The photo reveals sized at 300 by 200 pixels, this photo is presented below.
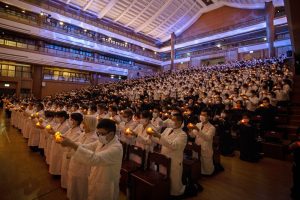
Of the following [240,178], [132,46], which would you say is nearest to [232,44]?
[132,46]

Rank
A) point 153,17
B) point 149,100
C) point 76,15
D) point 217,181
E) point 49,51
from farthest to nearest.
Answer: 1. point 153,17
2. point 76,15
3. point 49,51
4. point 149,100
5. point 217,181

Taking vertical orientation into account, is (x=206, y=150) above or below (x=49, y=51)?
below

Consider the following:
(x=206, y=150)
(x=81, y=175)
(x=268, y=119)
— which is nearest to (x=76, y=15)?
(x=268, y=119)

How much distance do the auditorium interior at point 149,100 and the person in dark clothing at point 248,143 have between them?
4cm

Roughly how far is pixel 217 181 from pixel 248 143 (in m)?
2.05

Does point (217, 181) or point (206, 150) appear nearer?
point (217, 181)

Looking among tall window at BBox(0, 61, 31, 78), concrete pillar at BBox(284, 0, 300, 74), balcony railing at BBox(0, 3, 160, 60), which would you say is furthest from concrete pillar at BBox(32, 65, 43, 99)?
concrete pillar at BBox(284, 0, 300, 74)

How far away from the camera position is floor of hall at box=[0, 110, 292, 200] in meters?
3.59

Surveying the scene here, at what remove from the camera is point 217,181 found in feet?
14.0

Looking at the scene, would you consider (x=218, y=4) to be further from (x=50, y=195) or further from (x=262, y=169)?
(x=50, y=195)

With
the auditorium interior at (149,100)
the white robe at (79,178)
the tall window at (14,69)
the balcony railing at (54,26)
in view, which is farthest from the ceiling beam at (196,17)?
the white robe at (79,178)

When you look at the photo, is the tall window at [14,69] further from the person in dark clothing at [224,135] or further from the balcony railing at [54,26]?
the person in dark clothing at [224,135]

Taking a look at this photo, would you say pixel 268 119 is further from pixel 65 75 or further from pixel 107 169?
pixel 65 75

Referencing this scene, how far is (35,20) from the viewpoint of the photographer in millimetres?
22203
